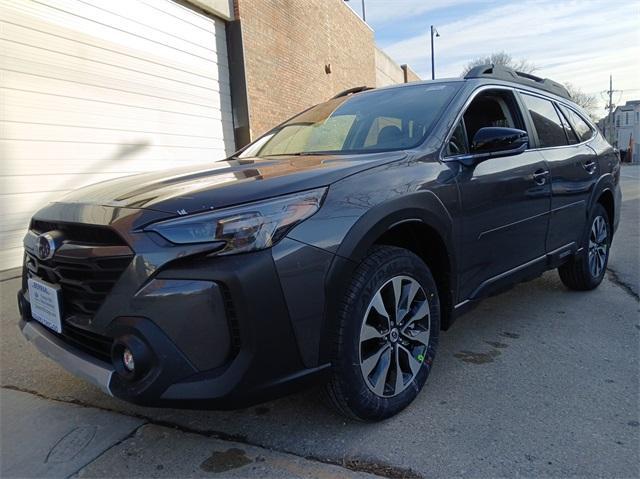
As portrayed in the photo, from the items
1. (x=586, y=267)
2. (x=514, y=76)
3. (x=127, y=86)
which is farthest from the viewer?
(x=127, y=86)

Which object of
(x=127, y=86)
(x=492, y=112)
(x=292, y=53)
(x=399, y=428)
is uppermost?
(x=292, y=53)

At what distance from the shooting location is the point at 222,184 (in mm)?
2199

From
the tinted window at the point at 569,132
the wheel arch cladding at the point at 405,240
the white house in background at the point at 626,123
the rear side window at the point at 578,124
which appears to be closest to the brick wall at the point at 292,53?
the rear side window at the point at 578,124

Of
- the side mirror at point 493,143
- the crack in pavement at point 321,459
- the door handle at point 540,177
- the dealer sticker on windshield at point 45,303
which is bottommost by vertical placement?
the crack in pavement at point 321,459

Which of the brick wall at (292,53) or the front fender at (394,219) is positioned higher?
the brick wall at (292,53)

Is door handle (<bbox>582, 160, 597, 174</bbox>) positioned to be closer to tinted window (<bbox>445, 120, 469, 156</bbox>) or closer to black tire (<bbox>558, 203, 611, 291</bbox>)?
black tire (<bbox>558, 203, 611, 291</bbox>)

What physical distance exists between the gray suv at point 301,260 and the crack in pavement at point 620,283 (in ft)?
5.61

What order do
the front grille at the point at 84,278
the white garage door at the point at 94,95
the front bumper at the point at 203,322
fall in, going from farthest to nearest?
1. the white garage door at the point at 94,95
2. the front grille at the point at 84,278
3. the front bumper at the point at 203,322

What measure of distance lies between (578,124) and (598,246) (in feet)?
3.63

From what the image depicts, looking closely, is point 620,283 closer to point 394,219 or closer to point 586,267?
point 586,267

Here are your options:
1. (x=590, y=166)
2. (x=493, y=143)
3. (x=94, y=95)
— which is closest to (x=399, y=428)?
(x=493, y=143)

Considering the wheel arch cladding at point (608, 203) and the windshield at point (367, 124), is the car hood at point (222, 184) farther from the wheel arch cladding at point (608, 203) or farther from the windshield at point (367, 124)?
the wheel arch cladding at point (608, 203)

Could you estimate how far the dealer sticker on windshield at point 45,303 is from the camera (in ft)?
7.37

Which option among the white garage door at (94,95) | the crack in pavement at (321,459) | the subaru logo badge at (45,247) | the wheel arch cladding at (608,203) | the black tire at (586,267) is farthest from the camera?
the white garage door at (94,95)
